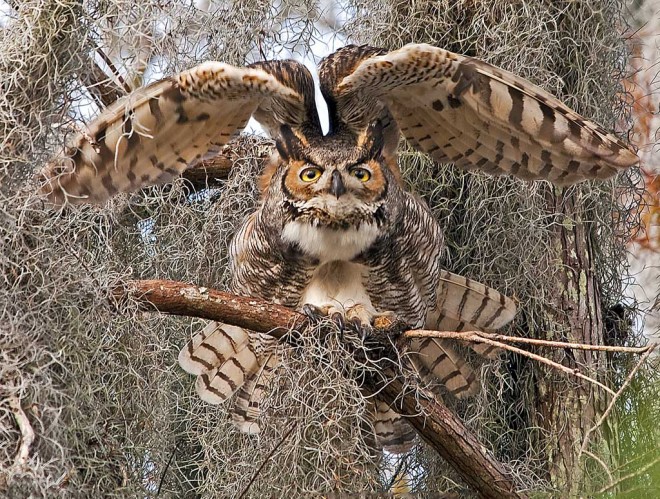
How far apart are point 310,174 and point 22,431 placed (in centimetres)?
118

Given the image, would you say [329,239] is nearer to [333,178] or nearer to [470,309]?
[333,178]

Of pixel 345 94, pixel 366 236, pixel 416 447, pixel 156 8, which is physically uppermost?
pixel 156 8

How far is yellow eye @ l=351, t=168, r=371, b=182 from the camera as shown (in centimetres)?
→ 311

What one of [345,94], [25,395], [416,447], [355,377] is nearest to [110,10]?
[345,94]

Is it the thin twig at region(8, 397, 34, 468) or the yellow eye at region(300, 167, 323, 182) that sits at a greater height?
the thin twig at region(8, 397, 34, 468)

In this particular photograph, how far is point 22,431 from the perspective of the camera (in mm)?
2291

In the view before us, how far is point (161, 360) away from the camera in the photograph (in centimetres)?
326

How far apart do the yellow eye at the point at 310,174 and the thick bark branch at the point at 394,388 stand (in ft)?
1.32

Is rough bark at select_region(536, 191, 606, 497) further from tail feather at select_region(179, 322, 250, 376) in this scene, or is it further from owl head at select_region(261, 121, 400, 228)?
tail feather at select_region(179, 322, 250, 376)

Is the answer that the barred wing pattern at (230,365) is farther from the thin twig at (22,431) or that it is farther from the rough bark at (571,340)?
the thin twig at (22,431)

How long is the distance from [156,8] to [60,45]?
377 millimetres

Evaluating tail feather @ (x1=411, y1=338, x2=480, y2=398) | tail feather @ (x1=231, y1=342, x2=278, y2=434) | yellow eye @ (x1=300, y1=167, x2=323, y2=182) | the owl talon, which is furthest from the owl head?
tail feather @ (x1=411, y1=338, x2=480, y2=398)

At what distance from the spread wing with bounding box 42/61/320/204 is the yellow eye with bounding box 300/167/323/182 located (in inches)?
5.9

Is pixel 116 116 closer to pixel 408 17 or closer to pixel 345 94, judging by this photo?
pixel 345 94
